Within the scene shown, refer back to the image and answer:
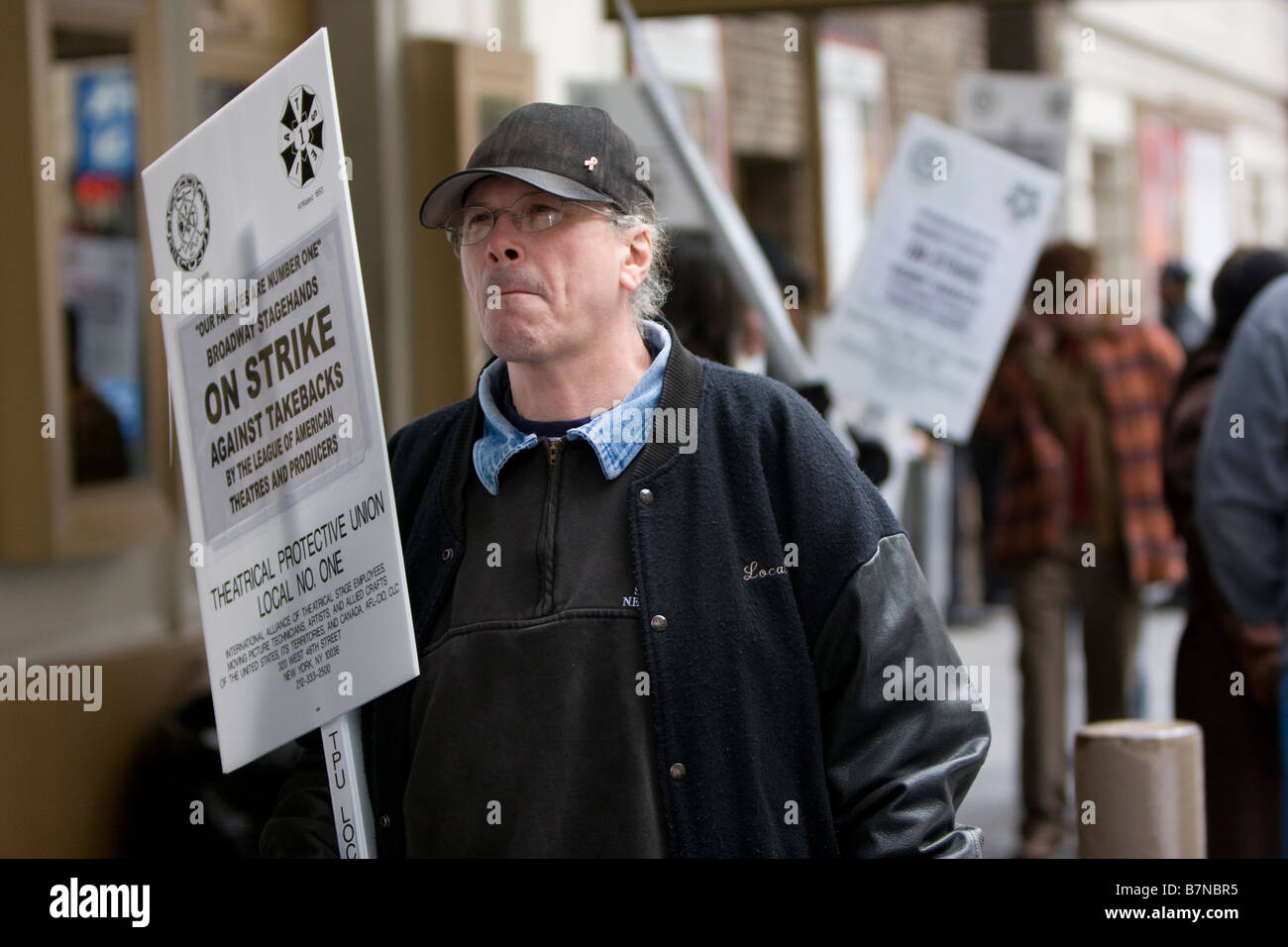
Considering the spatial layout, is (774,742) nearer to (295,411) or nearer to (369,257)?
(295,411)

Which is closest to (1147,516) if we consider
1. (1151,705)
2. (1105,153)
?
(1151,705)

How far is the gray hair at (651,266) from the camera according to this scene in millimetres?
2318

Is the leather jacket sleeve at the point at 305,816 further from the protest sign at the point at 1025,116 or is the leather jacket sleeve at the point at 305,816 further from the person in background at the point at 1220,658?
the protest sign at the point at 1025,116

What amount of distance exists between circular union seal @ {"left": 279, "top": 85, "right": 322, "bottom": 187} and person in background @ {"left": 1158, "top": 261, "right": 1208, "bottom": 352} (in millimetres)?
7961

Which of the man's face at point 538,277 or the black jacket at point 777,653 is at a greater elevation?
the man's face at point 538,277

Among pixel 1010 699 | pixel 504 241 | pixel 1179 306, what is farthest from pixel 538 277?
pixel 1179 306

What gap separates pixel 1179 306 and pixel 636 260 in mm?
8602

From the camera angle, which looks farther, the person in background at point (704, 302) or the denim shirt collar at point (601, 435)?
the person in background at point (704, 302)

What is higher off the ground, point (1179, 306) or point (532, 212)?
point (1179, 306)

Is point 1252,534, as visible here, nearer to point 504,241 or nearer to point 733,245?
point 733,245

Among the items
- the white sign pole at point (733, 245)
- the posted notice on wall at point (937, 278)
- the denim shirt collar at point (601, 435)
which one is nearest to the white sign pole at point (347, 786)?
the denim shirt collar at point (601, 435)

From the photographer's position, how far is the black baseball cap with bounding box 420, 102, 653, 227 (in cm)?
220

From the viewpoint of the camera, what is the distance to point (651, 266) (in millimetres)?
2428
